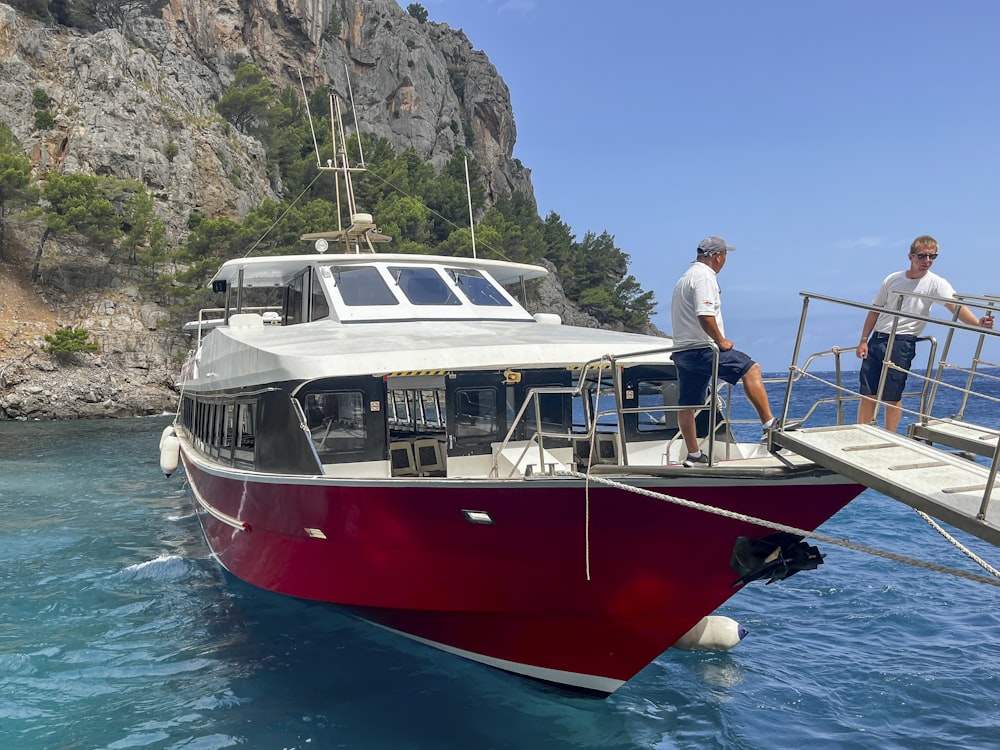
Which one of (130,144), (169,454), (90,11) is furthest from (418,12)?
(169,454)

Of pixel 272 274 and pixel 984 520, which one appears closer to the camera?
pixel 984 520

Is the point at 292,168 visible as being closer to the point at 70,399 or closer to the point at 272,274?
the point at 70,399

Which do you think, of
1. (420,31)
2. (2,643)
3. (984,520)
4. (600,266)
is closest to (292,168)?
(600,266)

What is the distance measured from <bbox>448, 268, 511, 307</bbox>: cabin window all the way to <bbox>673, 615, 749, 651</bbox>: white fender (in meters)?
4.53

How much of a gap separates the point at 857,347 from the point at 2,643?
871 cm

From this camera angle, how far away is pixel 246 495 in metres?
7.45

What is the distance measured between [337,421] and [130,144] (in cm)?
4329

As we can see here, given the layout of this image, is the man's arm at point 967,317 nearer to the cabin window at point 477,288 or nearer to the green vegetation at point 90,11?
the cabin window at point 477,288

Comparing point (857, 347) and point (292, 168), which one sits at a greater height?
point (292, 168)

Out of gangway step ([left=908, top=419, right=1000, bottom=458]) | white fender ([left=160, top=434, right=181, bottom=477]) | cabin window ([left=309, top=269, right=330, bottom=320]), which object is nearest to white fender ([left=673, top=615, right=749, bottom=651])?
gangway step ([left=908, top=419, right=1000, bottom=458])

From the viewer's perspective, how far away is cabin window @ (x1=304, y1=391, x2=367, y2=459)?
680cm

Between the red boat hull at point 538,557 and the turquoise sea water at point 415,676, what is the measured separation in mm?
548

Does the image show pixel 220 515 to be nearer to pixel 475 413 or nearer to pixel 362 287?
pixel 362 287

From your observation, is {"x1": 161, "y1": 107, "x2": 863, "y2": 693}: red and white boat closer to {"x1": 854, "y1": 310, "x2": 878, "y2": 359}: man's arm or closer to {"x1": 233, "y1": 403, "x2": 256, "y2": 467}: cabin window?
{"x1": 233, "y1": 403, "x2": 256, "y2": 467}: cabin window
